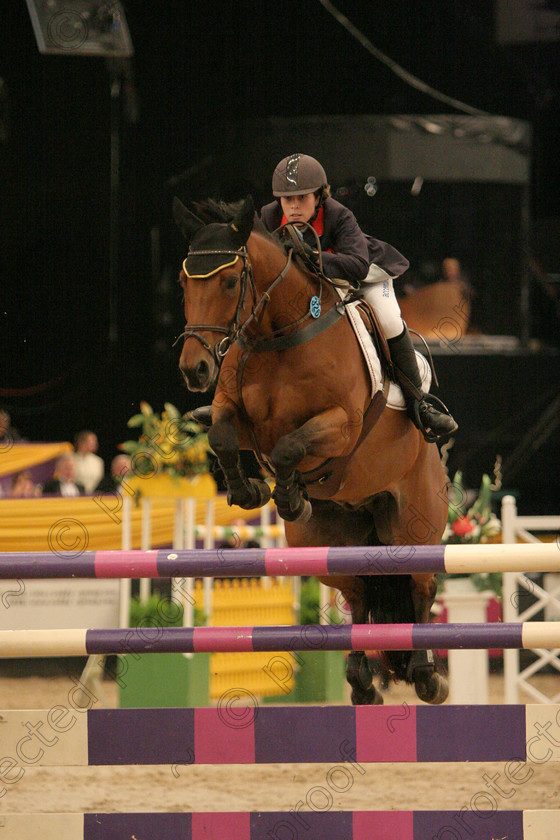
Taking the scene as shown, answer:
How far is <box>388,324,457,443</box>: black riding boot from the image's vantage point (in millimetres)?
3707

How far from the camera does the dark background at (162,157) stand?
1053 centimetres

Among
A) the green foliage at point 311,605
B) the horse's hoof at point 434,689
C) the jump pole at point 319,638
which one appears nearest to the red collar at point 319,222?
the jump pole at point 319,638

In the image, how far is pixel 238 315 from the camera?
2.98 meters

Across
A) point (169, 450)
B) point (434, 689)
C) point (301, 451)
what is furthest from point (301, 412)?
point (169, 450)

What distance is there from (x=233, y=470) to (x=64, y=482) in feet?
15.6

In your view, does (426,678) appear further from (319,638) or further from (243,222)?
(243,222)

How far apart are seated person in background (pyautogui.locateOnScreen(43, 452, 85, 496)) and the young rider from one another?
4456 mm

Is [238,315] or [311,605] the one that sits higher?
[238,315]

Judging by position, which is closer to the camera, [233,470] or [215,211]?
[215,211]

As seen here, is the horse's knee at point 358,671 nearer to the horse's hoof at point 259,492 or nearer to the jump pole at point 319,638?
the horse's hoof at point 259,492

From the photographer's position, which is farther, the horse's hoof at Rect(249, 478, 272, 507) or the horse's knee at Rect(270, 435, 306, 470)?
the horse's hoof at Rect(249, 478, 272, 507)

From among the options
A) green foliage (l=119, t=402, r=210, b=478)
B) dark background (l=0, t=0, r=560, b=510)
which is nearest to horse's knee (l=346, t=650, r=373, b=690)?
green foliage (l=119, t=402, r=210, b=478)

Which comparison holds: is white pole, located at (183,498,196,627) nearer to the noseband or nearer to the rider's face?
the rider's face

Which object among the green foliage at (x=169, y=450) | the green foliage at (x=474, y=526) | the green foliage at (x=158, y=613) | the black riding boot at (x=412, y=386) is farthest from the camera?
the green foliage at (x=158, y=613)
